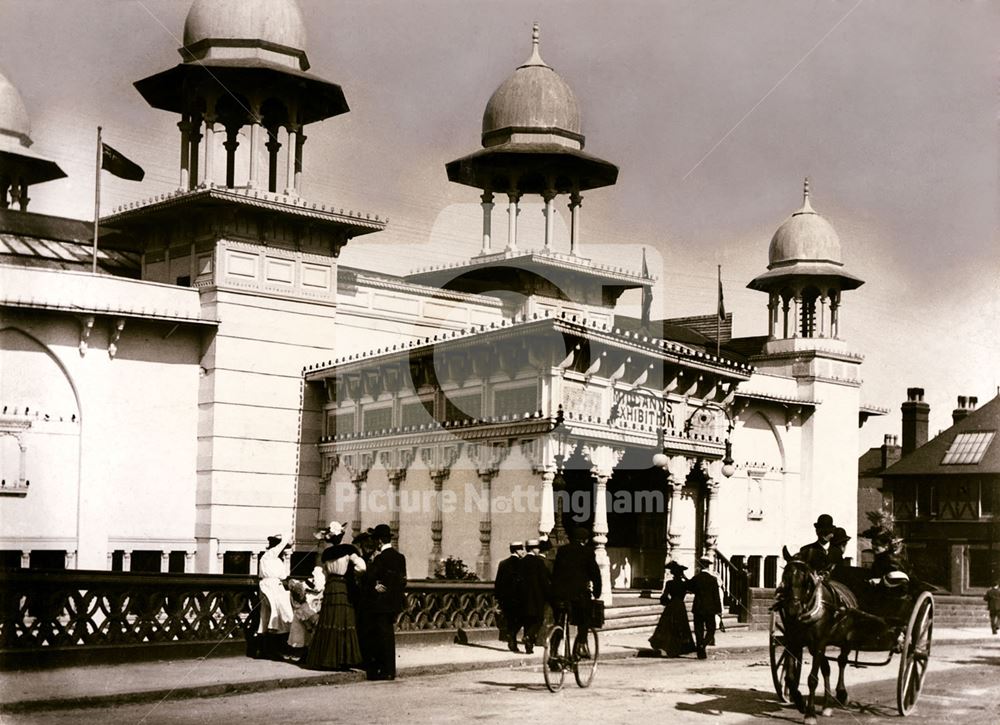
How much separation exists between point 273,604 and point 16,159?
2357cm

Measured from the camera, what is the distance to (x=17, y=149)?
35.8 m

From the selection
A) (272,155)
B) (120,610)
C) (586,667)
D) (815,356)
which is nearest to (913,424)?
(815,356)

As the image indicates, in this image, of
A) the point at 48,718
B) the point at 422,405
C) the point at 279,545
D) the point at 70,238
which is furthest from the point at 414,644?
the point at 70,238

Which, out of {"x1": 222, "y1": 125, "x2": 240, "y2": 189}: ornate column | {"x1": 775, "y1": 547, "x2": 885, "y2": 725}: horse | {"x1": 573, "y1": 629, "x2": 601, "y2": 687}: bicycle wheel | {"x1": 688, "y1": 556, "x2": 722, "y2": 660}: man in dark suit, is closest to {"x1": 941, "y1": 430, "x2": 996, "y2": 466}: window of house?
{"x1": 222, "y1": 125, "x2": 240, "y2": 189}: ornate column

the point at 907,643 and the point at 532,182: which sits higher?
the point at 532,182

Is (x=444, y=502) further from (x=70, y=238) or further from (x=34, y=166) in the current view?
(x=34, y=166)

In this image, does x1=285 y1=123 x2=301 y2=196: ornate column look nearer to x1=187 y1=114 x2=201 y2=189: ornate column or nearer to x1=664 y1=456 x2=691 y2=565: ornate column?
x1=187 y1=114 x2=201 y2=189: ornate column

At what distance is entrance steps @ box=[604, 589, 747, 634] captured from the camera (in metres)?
26.0

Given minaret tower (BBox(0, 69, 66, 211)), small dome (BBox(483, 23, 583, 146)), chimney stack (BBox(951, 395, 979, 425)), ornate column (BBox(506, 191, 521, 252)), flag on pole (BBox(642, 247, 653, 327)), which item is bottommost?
chimney stack (BBox(951, 395, 979, 425))

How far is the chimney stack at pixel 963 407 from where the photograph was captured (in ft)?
199

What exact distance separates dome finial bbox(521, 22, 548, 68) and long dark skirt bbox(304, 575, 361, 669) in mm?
27472

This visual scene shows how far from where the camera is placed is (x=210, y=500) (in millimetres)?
32375

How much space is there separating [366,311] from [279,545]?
1978cm

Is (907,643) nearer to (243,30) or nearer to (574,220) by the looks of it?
(243,30)
